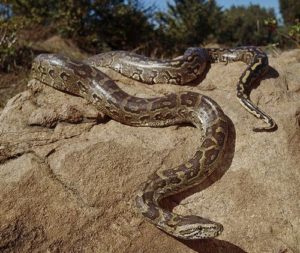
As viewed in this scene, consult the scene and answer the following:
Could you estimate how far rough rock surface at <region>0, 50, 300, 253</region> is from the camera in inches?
272

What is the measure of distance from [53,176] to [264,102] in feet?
14.4

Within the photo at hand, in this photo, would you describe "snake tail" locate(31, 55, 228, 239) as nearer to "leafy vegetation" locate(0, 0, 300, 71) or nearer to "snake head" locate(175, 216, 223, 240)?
"snake head" locate(175, 216, 223, 240)

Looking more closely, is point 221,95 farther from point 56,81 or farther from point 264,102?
point 56,81

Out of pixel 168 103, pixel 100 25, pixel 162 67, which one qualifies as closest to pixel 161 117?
pixel 168 103

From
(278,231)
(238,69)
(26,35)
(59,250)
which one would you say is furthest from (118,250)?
(26,35)

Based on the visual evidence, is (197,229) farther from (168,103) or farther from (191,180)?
(168,103)

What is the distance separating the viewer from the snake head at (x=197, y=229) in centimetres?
660

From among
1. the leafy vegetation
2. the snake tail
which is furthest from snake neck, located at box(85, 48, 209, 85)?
the leafy vegetation

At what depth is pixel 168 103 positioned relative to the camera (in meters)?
8.76

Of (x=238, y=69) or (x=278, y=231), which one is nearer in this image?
(x=278, y=231)

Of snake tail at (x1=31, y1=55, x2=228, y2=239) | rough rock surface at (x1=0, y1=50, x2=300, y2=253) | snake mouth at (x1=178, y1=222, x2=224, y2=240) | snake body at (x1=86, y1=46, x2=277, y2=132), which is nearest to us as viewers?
snake mouth at (x1=178, y1=222, x2=224, y2=240)

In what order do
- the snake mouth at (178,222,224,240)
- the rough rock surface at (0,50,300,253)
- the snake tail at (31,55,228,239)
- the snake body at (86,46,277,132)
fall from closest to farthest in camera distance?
the snake mouth at (178,222,224,240), the snake tail at (31,55,228,239), the rough rock surface at (0,50,300,253), the snake body at (86,46,277,132)

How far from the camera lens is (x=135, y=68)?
394 inches

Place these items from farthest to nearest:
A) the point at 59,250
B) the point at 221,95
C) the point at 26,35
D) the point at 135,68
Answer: the point at 26,35 → the point at 135,68 → the point at 221,95 → the point at 59,250
